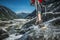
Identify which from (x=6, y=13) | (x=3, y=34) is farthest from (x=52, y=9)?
(x=3, y=34)

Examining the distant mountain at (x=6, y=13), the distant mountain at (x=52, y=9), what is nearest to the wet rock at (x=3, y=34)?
the distant mountain at (x=6, y=13)

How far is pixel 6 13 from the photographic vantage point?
10.9 m

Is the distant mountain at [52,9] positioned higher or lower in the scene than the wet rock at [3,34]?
higher

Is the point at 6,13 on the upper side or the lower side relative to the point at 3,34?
upper

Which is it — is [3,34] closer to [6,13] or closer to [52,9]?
[6,13]

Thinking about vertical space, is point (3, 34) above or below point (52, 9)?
below

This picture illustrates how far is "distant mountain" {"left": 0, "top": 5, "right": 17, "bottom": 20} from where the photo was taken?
10219 mm

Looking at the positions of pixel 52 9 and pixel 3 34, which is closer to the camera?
pixel 3 34

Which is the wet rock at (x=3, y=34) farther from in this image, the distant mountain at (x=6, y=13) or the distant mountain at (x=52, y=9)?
the distant mountain at (x=52, y=9)

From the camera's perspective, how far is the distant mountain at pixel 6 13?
402 inches

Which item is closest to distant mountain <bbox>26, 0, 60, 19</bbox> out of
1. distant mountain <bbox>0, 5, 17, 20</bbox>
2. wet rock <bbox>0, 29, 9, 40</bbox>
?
distant mountain <bbox>0, 5, 17, 20</bbox>

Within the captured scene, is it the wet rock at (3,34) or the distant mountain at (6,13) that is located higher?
the distant mountain at (6,13)

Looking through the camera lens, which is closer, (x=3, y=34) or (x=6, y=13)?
(x=3, y=34)

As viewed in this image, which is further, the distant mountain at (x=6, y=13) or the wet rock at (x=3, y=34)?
the distant mountain at (x=6, y=13)
